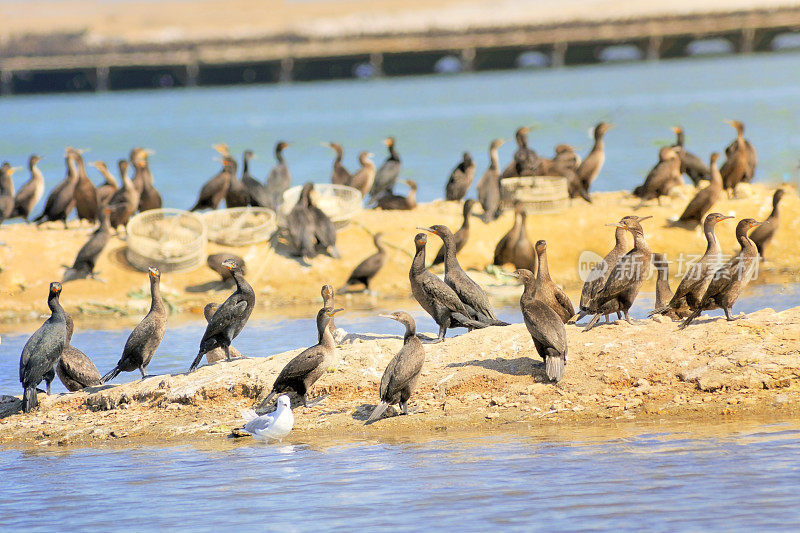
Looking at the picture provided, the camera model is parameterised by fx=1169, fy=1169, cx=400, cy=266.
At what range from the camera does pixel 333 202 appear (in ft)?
64.2

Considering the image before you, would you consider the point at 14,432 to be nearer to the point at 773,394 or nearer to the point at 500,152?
the point at 773,394

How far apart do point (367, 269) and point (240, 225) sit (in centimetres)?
287

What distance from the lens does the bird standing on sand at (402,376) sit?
9508 millimetres

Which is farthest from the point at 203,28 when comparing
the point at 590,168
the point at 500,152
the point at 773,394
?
the point at 773,394

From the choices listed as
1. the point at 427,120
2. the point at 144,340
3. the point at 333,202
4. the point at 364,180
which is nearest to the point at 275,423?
the point at 144,340

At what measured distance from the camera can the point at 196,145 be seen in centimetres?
5291

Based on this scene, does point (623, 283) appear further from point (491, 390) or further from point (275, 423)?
point (275, 423)

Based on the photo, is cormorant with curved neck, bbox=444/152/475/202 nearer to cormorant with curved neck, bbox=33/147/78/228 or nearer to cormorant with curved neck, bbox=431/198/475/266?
cormorant with curved neck, bbox=431/198/475/266

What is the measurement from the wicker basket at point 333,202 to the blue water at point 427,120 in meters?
9.59

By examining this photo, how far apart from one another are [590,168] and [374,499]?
12621 millimetres

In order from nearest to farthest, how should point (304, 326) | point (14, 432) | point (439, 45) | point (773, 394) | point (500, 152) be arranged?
point (773, 394) < point (14, 432) < point (304, 326) < point (500, 152) < point (439, 45)

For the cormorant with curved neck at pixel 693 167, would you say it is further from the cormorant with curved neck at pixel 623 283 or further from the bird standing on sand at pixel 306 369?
the bird standing on sand at pixel 306 369

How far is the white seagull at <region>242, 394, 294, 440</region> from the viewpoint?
9.32 m

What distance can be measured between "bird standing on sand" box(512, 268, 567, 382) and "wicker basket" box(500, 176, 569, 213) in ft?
29.6
